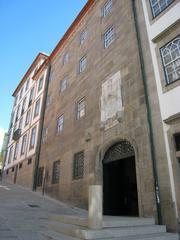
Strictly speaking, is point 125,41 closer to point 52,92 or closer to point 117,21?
point 117,21

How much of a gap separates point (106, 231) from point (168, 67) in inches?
226

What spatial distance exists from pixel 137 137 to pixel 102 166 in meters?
2.43

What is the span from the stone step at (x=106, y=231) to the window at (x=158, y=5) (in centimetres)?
782

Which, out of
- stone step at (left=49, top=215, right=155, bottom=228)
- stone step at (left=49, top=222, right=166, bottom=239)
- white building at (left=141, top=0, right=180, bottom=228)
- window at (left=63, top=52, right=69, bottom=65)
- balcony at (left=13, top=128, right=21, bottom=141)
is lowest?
stone step at (left=49, top=222, right=166, bottom=239)

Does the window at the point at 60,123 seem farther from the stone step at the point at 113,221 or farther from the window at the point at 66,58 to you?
the stone step at the point at 113,221

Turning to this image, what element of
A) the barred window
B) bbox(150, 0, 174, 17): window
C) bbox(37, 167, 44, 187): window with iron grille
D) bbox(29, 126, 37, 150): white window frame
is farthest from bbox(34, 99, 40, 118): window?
the barred window

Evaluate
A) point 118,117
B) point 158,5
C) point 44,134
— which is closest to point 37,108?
point 44,134

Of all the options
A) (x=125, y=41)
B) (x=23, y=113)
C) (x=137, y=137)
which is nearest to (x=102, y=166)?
(x=137, y=137)

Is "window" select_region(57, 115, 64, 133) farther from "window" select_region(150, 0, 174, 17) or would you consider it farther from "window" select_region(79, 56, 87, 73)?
"window" select_region(150, 0, 174, 17)

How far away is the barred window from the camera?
724cm

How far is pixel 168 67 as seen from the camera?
24.8 feet

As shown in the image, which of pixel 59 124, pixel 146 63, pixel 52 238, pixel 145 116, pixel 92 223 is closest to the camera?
pixel 92 223

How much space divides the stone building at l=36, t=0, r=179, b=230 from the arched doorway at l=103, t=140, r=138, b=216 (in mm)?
40

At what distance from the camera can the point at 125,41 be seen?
1019cm
